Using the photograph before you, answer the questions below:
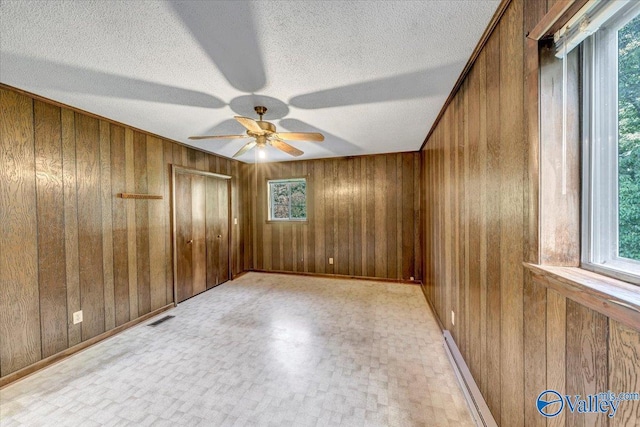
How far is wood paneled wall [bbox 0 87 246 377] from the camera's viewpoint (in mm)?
1912

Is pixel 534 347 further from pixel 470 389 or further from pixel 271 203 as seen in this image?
pixel 271 203

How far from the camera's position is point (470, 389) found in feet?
5.19

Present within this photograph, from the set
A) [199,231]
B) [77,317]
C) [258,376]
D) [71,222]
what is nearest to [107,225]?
[71,222]

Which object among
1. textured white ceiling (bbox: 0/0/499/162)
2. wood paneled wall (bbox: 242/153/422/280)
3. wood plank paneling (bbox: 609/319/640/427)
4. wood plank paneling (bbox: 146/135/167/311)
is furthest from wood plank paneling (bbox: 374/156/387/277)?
wood plank paneling (bbox: 609/319/640/427)

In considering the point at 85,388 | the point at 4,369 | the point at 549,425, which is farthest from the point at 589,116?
the point at 4,369

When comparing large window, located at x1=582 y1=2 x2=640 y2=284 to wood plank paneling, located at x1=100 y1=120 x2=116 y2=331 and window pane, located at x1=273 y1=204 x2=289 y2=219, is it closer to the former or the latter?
wood plank paneling, located at x1=100 y1=120 x2=116 y2=331

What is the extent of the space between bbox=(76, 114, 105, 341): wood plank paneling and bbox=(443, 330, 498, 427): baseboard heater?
3.43 metres

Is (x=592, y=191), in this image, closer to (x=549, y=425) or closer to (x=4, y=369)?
(x=549, y=425)

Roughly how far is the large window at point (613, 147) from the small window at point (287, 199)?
4.12 metres

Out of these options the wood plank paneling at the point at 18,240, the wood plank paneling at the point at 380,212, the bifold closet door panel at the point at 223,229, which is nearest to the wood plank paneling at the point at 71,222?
the wood plank paneling at the point at 18,240

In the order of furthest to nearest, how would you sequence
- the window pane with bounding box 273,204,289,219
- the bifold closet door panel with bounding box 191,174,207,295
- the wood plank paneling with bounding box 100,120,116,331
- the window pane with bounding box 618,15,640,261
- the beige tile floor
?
1. the window pane with bounding box 273,204,289,219
2. the bifold closet door panel with bounding box 191,174,207,295
3. the wood plank paneling with bounding box 100,120,116,331
4. the beige tile floor
5. the window pane with bounding box 618,15,640,261

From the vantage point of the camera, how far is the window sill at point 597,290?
1.95ft

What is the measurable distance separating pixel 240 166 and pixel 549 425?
514cm

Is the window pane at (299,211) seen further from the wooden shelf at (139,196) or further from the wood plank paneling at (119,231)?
the wood plank paneling at (119,231)
